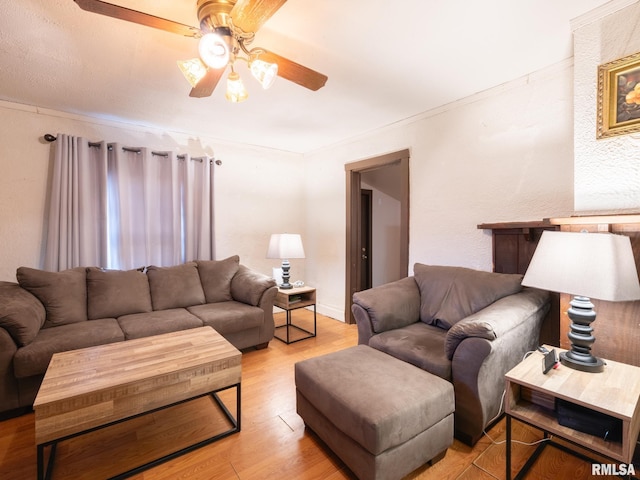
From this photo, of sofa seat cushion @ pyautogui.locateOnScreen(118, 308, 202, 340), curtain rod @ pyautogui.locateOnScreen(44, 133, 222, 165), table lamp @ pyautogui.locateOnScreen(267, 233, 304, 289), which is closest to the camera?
sofa seat cushion @ pyautogui.locateOnScreen(118, 308, 202, 340)

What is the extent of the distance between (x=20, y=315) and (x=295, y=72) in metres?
2.41

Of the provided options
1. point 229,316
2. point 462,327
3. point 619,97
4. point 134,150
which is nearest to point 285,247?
point 229,316

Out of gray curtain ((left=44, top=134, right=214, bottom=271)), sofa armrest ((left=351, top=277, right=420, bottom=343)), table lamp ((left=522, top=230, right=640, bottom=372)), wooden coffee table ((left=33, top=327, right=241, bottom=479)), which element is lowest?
wooden coffee table ((left=33, top=327, right=241, bottom=479))

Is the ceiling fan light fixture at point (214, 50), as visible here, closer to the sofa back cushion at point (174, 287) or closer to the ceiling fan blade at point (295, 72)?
the ceiling fan blade at point (295, 72)

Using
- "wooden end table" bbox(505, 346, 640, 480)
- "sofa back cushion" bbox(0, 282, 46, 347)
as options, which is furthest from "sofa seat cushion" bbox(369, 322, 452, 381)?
"sofa back cushion" bbox(0, 282, 46, 347)

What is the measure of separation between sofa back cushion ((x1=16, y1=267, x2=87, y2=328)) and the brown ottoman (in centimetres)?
207

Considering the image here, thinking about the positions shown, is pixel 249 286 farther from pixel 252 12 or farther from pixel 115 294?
pixel 252 12

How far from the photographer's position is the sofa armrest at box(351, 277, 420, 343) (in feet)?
7.63

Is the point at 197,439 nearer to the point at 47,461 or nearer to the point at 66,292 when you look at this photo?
the point at 47,461

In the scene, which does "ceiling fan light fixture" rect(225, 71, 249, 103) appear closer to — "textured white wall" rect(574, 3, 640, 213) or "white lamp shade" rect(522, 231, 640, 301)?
"white lamp shade" rect(522, 231, 640, 301)

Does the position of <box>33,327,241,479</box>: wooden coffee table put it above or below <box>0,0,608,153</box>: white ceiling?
below

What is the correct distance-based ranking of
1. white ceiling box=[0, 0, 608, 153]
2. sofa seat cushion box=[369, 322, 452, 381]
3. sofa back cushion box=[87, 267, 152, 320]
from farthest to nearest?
1. sofa back cushion box=[87, 267, 152, 320]
2. sofa seat cushion box=[369, 322, 452, 381]
3. white ceiling box=[0, 0, 608, 153]

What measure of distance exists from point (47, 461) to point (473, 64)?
3.60m

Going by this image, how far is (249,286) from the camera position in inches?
127
